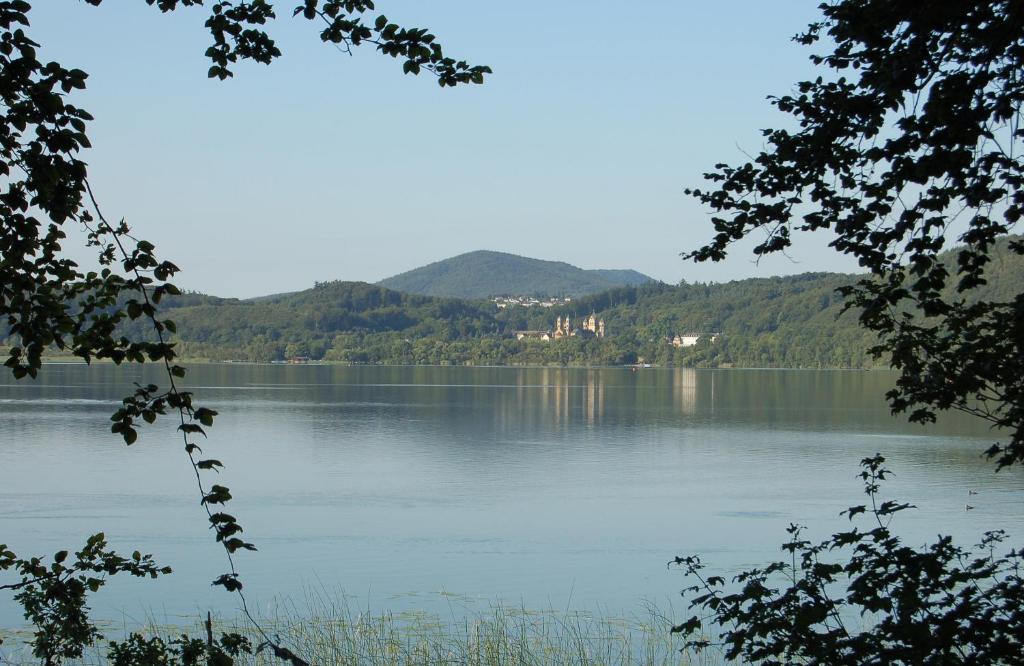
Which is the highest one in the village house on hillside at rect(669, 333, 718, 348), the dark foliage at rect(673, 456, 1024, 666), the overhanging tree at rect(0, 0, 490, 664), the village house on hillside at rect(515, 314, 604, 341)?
the village house on hillside at rect(515, 314, 604, 341)

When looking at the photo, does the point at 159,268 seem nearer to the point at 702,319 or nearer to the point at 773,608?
the point at 773,608

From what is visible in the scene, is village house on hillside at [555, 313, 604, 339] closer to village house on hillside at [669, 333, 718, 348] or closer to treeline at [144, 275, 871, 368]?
treeline at [144, 275, 871, 368]

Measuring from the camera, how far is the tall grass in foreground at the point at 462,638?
9125mm

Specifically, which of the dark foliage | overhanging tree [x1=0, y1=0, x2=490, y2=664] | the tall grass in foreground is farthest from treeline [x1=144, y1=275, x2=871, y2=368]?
overhanging tree [x1=0, y1=0, x2=490, y2=664]

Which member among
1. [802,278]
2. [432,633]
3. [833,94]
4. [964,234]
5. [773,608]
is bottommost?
[432,633]

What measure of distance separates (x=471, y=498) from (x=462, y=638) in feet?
37.5

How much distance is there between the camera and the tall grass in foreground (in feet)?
29.9

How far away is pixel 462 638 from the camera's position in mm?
10984

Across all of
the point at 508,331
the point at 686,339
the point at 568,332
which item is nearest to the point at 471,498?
the point at 686,339

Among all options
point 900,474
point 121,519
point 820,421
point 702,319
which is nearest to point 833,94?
point 121,519

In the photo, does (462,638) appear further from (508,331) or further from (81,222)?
(508,331)

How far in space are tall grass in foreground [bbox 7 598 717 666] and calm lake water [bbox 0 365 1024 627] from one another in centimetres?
75

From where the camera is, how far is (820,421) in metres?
43.2

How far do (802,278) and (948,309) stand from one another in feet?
Result: 544
